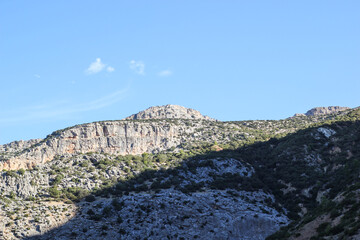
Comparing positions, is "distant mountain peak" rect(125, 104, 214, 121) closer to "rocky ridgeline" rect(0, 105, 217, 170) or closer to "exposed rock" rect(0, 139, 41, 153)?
"rocky ridgeline" rect(0, 105, 217, 170)

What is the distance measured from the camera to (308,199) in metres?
83.3

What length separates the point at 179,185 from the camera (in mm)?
88062

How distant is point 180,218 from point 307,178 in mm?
33131

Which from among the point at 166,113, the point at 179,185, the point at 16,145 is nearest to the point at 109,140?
the point at 179,185

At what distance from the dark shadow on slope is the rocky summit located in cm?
25

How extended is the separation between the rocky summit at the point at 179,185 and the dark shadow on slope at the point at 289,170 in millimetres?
247

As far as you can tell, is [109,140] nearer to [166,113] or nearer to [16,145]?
[16,145]

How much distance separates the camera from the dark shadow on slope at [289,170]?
8438 centimetres

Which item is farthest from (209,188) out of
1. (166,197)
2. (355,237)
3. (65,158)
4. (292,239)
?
(355,237)

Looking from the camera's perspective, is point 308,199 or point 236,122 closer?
point 308,199

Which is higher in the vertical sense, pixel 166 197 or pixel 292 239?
pixel 166 197

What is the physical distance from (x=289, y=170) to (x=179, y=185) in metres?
27.1

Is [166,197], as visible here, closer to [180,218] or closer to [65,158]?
[180,218]

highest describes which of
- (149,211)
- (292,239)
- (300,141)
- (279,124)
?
(279,124)
